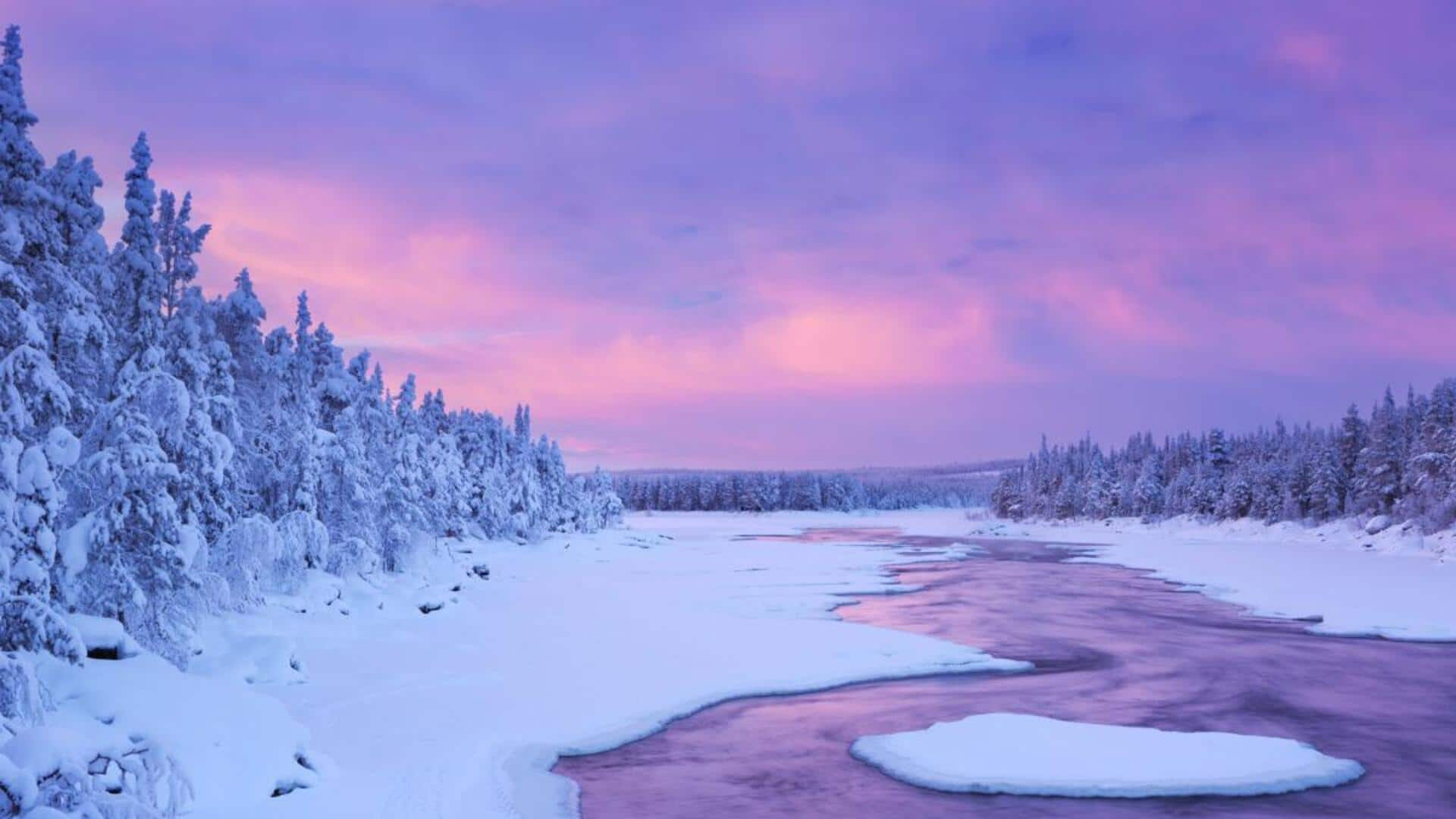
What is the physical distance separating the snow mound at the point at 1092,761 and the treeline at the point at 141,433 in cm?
1413

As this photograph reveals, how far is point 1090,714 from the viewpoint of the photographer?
22.0 m

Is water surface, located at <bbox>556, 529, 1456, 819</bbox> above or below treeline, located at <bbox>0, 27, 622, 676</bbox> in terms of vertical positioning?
below

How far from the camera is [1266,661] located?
29703 millimetres

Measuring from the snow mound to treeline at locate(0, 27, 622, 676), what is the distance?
14.1m

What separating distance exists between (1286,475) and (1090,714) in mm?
97818

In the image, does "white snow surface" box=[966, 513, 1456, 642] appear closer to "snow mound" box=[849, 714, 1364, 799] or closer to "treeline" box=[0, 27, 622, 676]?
"snow mound" box=[849, 714, 1364, 799]

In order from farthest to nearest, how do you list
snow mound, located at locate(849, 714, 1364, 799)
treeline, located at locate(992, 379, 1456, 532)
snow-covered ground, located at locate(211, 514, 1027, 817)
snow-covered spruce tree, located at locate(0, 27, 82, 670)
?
1. treeline, located at locate(992, 379, 1456, 532)
2. snow mound, located at locate(849, 714, 1364, 799)
3. snow-covered ground, located at locate(211, 514, 1027, 817)
4. snow-covered spruce tree, located at locate(0, 27, 82, 670)

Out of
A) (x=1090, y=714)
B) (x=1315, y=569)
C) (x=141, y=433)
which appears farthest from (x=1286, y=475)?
(x=141, y=433)

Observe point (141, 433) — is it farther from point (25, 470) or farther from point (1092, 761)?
point (1092, 761)

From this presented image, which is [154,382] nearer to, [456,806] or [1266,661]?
[456,806]

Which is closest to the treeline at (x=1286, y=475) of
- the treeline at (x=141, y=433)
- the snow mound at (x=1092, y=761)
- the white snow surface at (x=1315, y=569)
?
the white snow surface at (x=1315, y=569)

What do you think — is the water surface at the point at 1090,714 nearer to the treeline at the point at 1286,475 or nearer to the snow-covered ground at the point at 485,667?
the snow-covered ground at the point at 485,667

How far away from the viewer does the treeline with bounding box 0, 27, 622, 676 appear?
14.1 meters

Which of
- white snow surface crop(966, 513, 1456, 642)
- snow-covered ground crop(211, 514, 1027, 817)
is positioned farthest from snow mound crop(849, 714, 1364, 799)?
white snow surface crop(966, 513, 1456, 642)
